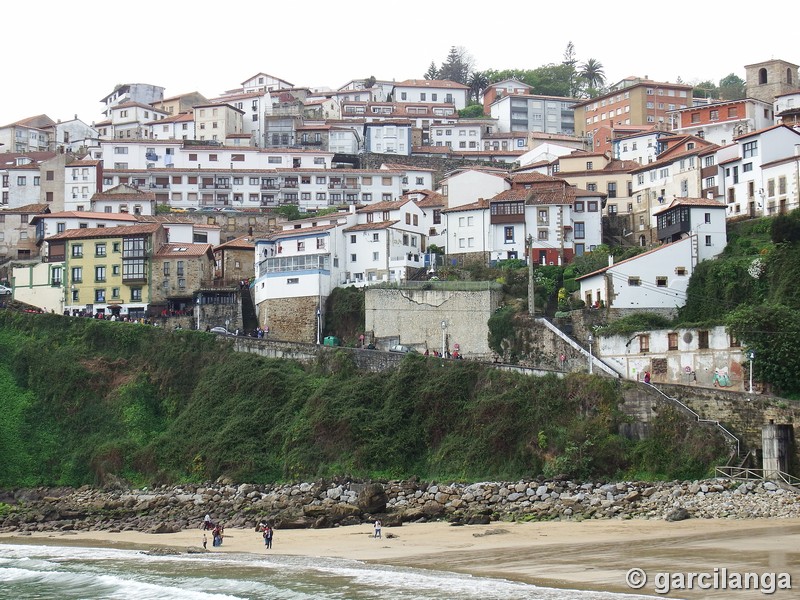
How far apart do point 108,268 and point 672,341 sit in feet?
134

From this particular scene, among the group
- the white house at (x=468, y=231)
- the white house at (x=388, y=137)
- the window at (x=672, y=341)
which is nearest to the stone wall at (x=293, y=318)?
the white house at (x=468, y=231)

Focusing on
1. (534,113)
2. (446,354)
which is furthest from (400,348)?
(534,113)

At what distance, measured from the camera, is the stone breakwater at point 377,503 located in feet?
143

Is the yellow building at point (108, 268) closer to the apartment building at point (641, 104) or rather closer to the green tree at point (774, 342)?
the green tree at point (774, 342)

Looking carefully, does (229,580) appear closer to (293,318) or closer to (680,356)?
(680,356)

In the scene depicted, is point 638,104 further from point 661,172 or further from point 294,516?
point 294,516

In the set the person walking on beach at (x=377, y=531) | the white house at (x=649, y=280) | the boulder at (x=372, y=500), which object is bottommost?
the person walking on beach at (x=377, y=531)

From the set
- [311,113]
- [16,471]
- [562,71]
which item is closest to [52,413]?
[16,471]

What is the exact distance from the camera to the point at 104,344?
7044 centimetres

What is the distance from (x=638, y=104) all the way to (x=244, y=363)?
221ft

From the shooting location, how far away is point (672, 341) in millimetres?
55406

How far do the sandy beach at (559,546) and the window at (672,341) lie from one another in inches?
594

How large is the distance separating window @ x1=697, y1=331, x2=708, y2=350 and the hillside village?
100mm

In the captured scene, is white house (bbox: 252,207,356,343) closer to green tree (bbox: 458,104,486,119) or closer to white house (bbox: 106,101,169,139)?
white house (bbox: 106,101,169,139)
